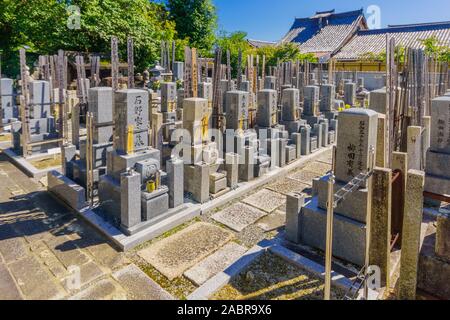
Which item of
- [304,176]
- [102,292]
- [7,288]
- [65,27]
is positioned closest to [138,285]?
[102,292]

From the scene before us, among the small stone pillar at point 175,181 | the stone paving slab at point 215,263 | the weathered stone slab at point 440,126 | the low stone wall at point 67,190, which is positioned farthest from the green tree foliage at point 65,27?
the weathered stone slab at point 440,126

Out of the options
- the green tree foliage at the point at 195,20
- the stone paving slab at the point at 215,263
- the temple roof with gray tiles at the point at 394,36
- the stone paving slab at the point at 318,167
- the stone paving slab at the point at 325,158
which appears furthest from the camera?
the temple roof with gray tiles at the point at 394,36

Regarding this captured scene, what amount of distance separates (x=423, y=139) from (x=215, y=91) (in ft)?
20.2

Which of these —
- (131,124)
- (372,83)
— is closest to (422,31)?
(372,83)

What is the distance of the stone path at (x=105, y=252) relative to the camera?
4.71 m

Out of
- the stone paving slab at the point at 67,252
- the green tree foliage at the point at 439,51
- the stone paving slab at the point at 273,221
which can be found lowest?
the stone paving slab at the point at 67,252

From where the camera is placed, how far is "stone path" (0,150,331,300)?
15.5 feet

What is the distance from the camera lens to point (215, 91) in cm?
1009

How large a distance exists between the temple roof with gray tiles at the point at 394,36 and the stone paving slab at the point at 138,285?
31553 mm

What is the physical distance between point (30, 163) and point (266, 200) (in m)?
7.45

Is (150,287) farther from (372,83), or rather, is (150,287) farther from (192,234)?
(372,83)

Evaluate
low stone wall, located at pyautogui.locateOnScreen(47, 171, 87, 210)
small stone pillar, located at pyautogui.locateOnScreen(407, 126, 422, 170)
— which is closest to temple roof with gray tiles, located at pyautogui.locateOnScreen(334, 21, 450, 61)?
small stone pillar, located at pyautogui.locateOnScreen(407, 126, 422, 170)

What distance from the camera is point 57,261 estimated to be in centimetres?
530

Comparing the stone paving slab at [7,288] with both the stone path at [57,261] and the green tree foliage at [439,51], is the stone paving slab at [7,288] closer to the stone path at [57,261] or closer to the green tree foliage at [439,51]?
the stone path at [57,261]
